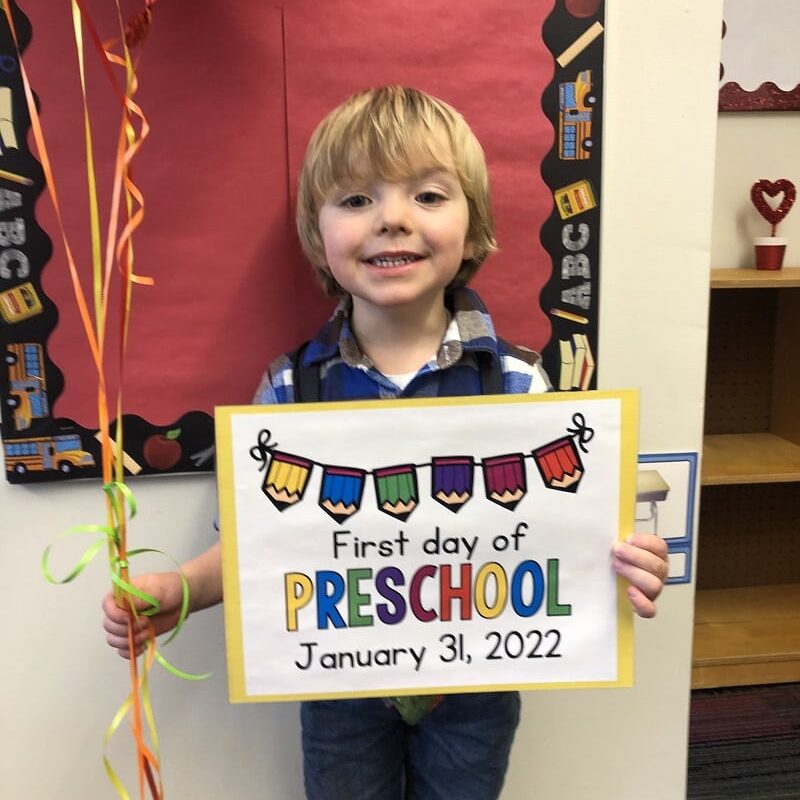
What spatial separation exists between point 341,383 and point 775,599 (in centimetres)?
164

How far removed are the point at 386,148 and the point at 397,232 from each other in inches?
3.2

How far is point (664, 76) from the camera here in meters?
0.95

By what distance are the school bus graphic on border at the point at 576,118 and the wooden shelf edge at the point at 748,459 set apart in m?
0.87

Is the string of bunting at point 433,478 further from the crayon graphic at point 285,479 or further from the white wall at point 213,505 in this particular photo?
the white wall at point 213,505

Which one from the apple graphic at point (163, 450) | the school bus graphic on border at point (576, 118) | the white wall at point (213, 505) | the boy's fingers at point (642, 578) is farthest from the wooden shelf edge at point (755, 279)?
the apple graphic at point (163, 450)

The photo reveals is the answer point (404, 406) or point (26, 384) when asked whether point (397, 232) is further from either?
point (26, 384)

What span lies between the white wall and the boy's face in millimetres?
307

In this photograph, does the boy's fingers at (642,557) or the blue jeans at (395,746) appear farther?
the blue jeans at (395,746)

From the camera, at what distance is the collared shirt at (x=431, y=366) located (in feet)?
2.61

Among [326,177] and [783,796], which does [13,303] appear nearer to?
[326,177]

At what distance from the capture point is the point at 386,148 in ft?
2.39

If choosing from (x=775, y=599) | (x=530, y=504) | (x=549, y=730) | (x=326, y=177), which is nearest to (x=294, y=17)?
(x=326, y=177)

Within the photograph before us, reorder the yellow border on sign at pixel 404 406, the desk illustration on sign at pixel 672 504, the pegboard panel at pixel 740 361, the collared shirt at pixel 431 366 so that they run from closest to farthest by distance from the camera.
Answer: the yellow border on sign at pixel 404 406
the collared shirt at pixel 431 366
the desk illustration on sign at pixel 672 504
the pegboard panel at pixel 740 361

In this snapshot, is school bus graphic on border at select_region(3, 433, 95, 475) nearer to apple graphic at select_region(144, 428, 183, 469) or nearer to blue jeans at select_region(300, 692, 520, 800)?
apple graphic at select_region(144, 428, 183, 469)
